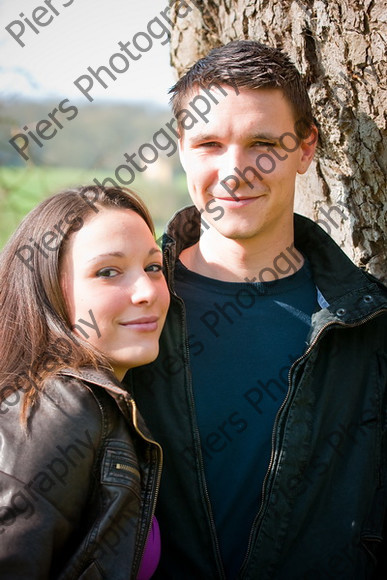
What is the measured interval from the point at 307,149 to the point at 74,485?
1622 mm

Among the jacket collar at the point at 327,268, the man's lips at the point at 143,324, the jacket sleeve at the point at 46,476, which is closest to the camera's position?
the jacket sleeve at the point at 46,476

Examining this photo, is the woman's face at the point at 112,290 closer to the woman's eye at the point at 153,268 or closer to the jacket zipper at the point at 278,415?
the woman's eye at the point at 153,268

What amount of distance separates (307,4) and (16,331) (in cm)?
178

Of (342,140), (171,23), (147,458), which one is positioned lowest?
(147,458)

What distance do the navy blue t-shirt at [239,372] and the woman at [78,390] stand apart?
29 cm

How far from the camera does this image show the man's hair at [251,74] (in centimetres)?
240

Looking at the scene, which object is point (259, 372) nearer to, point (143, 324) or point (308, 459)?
point (308, 459)

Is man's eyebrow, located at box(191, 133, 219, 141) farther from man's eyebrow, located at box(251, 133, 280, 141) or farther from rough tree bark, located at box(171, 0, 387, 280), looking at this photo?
rough tree bark, located at box(171, 0, 387, 280)

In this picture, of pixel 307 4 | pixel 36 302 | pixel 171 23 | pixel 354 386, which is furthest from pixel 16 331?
pixel 171 23

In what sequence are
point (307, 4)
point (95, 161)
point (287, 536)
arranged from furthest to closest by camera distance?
point (95, 161), point (307, 4), point (287, 536)

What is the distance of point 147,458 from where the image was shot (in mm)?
1952

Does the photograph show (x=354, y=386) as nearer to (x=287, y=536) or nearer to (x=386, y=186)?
(x=287, y=536)

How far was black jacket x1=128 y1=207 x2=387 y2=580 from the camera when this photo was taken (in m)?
2.15

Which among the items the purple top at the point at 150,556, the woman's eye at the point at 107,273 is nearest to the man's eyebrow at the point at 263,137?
the woman's eye at the point at 107,273
